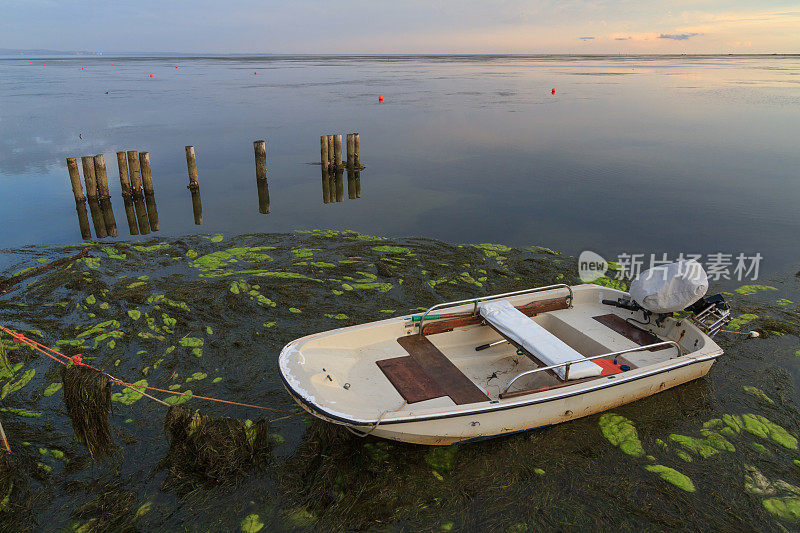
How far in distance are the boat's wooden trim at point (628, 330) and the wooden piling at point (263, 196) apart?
44.6 feet

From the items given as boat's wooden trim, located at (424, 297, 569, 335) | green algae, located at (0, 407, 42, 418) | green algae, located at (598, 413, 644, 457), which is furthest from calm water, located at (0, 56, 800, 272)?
green algae, located at (0, 407, 42, 418)

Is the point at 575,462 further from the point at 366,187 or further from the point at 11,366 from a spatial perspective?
the point at 366,187

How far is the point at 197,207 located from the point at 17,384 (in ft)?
39.2

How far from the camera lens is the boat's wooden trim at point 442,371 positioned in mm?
7656

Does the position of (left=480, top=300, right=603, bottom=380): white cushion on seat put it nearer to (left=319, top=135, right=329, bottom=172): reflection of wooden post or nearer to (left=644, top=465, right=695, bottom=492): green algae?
(left=644, top=465, right=695, bottom=492): green algae

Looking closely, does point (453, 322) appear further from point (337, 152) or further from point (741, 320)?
point (337, 152)

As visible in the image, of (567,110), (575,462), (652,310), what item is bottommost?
(575,462)

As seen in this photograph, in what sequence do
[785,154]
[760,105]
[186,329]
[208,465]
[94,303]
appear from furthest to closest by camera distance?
[760,105], [785,154], [94,303], [186,329], [208,465]

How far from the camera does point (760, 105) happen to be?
44.6 metres

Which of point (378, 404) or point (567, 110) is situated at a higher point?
point (567, 110)

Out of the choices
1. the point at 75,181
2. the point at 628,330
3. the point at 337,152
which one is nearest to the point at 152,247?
the point at 75,181

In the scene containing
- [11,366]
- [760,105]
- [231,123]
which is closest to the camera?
[11,366]

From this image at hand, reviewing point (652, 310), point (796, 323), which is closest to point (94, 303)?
point (652, 310)

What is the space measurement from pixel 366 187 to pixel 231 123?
20.6 meters
